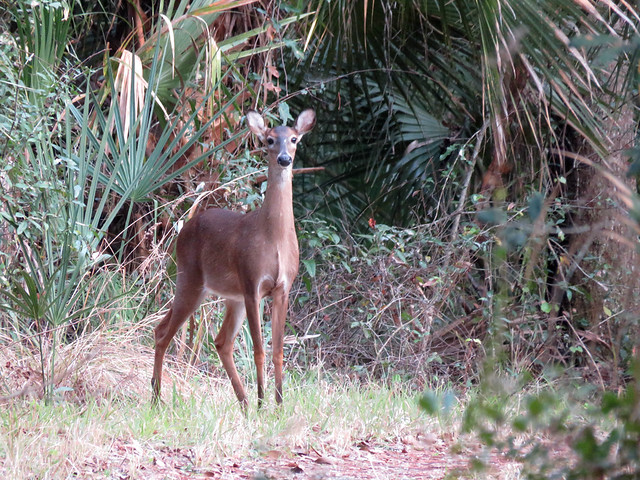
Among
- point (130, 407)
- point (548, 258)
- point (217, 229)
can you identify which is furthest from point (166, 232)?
point (548, 258)

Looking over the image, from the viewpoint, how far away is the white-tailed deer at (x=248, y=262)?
528cm

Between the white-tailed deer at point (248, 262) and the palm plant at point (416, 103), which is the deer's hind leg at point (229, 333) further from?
the palm plant at point (416, 103)

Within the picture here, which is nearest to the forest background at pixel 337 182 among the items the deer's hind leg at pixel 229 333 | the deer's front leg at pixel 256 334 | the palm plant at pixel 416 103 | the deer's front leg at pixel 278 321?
the palm plant at pixel 416 103

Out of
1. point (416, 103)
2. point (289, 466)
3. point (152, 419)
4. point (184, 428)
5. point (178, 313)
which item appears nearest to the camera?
point (289, 466)

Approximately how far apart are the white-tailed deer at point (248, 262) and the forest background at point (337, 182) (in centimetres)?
38

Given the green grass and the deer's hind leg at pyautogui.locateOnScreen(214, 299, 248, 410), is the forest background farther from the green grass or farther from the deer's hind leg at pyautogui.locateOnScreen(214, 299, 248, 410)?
the deer's hind leg at pyautogui.locateOnScreen(214, 299, 248, 410)

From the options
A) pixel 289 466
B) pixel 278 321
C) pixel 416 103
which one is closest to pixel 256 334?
pixel 278 321

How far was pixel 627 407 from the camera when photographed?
1396 mm

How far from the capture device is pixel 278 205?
17.7ft

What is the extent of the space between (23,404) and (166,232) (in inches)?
92.9

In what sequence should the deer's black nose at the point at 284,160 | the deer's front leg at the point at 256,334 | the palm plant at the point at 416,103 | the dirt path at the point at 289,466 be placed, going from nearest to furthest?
the dirt path at the point at 289,466, the deer's front leg at the point at 256,334, the deer's black nose at the point at 284,160, the palm plant at the point at 416,103

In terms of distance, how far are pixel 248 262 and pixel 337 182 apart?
11.9 feet

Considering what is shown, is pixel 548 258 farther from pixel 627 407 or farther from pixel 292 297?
pixel 627 407

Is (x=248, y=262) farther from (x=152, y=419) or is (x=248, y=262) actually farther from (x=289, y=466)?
(x=289, y=466)
